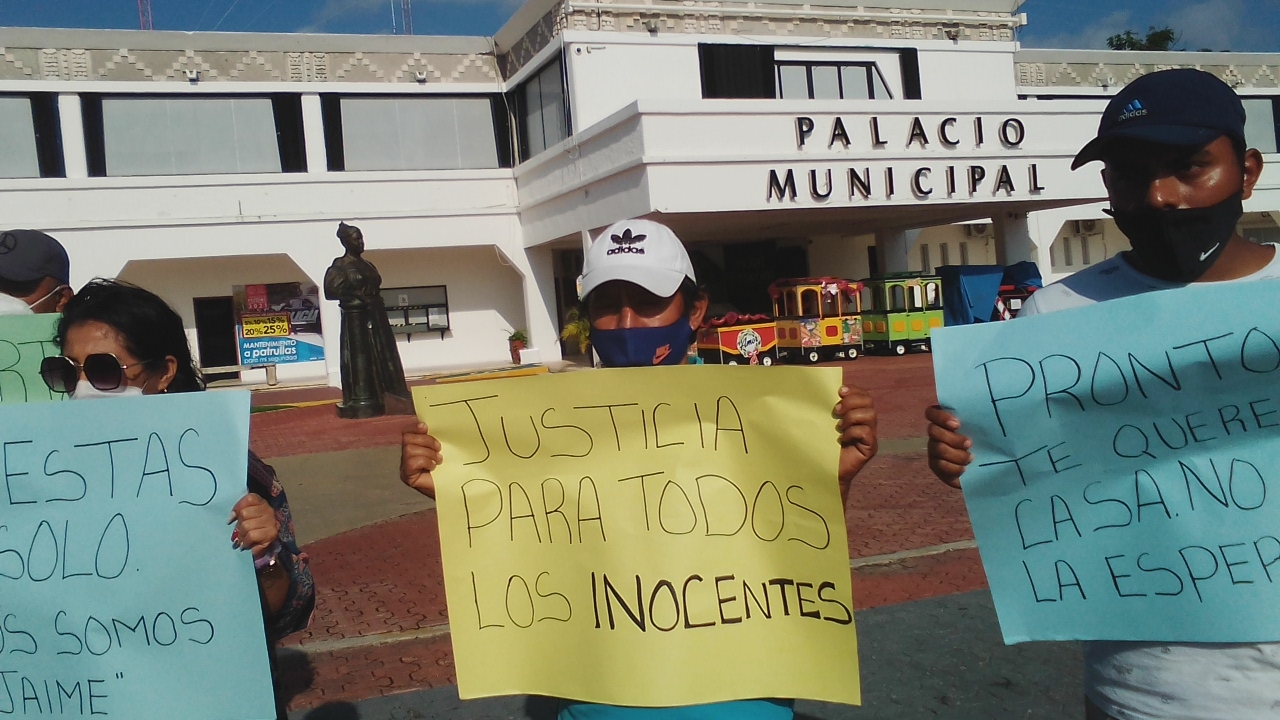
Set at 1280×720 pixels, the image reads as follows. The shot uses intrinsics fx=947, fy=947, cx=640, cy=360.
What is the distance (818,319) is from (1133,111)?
16.7 m

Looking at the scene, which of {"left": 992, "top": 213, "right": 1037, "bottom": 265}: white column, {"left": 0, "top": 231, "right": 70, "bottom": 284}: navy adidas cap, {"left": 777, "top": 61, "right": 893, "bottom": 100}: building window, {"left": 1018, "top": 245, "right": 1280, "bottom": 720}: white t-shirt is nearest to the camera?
{"left": 1018, "top": 245, "right": 1280, "bottom": 720}: white t-shirt

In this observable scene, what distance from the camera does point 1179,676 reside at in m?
1.79

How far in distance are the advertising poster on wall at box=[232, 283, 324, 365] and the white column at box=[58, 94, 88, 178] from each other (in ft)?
14.3

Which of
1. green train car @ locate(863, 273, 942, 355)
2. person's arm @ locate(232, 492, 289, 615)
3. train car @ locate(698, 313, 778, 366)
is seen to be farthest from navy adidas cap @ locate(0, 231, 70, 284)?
green train car @ locate(863, 273, 942, 355)

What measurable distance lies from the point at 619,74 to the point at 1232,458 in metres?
20.1

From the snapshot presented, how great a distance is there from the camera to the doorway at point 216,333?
23.7 meters

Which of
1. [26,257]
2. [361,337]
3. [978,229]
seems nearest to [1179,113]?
[26,257]

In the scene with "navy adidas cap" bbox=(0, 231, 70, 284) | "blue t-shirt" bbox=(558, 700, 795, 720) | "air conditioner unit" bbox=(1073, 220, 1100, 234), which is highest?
"air conditioner unit" bbox=(1073, 220, 1100, 234)

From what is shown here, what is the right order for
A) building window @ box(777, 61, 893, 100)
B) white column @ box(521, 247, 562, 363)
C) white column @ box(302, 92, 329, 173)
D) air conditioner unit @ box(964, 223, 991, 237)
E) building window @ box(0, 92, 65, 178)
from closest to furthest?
building window @ box(0, 92, 65, 178) → building window @ box(777, 61, 893, 100) → white column @ box(302, 92, 329, 173) → white column @ box(521, 247, 562, 363) → air conditioner unit @ box(964, 223, 991, 237)

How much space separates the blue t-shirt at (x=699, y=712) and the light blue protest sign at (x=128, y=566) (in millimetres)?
702

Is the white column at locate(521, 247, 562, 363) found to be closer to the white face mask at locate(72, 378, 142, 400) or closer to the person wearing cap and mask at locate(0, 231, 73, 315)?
the person wearing cap and mask at locate(0, 231, 73, 315)

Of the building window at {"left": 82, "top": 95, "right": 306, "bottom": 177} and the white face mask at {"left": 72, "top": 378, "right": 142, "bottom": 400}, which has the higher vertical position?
the building window at {"left": 82, "top": 95, "right": 306, "bottom": 177}

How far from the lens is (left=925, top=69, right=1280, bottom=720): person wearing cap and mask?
1.76 metres

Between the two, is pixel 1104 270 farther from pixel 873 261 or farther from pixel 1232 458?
pixel 873 261
